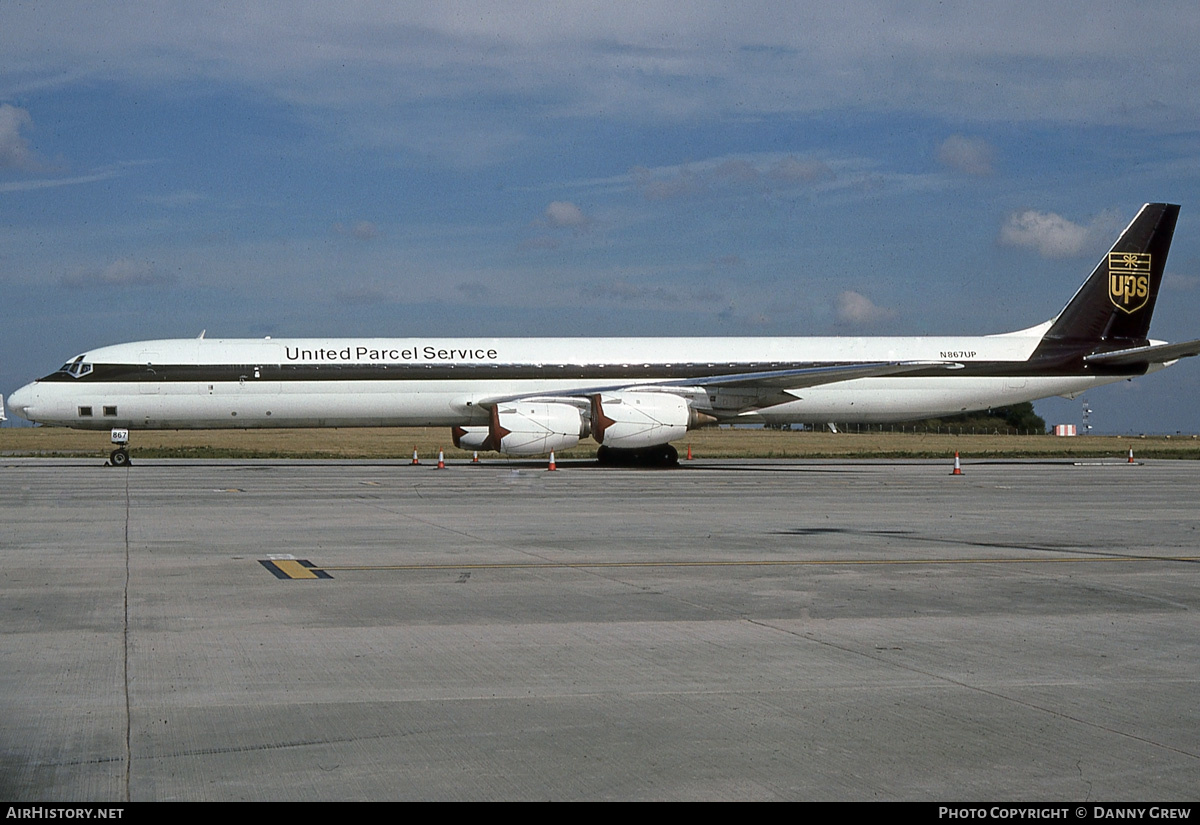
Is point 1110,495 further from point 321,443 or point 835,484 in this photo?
point 321,443

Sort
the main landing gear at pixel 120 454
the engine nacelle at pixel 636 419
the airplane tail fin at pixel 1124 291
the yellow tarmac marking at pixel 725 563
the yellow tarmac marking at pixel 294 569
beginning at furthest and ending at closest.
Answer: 1. the airplane tail fin at pixel 1124 291
2. the main landing gear at pixel 120 454
3. the engine nacelle at pixel 636 419
4. the yellow tarmac marking at pixel 725 563
5. the yellow tarmac marking at pixel 294 569

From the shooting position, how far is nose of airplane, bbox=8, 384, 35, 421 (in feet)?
106

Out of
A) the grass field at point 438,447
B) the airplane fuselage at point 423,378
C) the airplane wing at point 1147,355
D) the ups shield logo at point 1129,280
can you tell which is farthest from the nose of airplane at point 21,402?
the ups shield logo at point 1129,280

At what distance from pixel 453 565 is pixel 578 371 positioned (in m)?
22.4

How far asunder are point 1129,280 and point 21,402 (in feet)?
108

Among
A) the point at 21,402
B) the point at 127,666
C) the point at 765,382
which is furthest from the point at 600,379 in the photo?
the point at 127,666

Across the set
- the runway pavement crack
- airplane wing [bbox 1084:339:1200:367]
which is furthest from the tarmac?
airplane wing [bbox 1084:339:1200:367]

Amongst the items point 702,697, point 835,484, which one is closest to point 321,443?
point 835,484

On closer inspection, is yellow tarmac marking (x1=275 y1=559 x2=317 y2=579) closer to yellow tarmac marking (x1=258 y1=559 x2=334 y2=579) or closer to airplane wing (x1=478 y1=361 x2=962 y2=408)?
yellow tarmac marking (x1=258 y1=559 x2=334 y2=579)

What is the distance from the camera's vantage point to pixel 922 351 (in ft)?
120

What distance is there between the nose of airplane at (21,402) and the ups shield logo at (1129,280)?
105 ft

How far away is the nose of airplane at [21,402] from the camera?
106ft

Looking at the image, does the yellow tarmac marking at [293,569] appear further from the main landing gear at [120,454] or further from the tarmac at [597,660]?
the main landing gear at [120,454]

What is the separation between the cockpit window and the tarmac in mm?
16968
